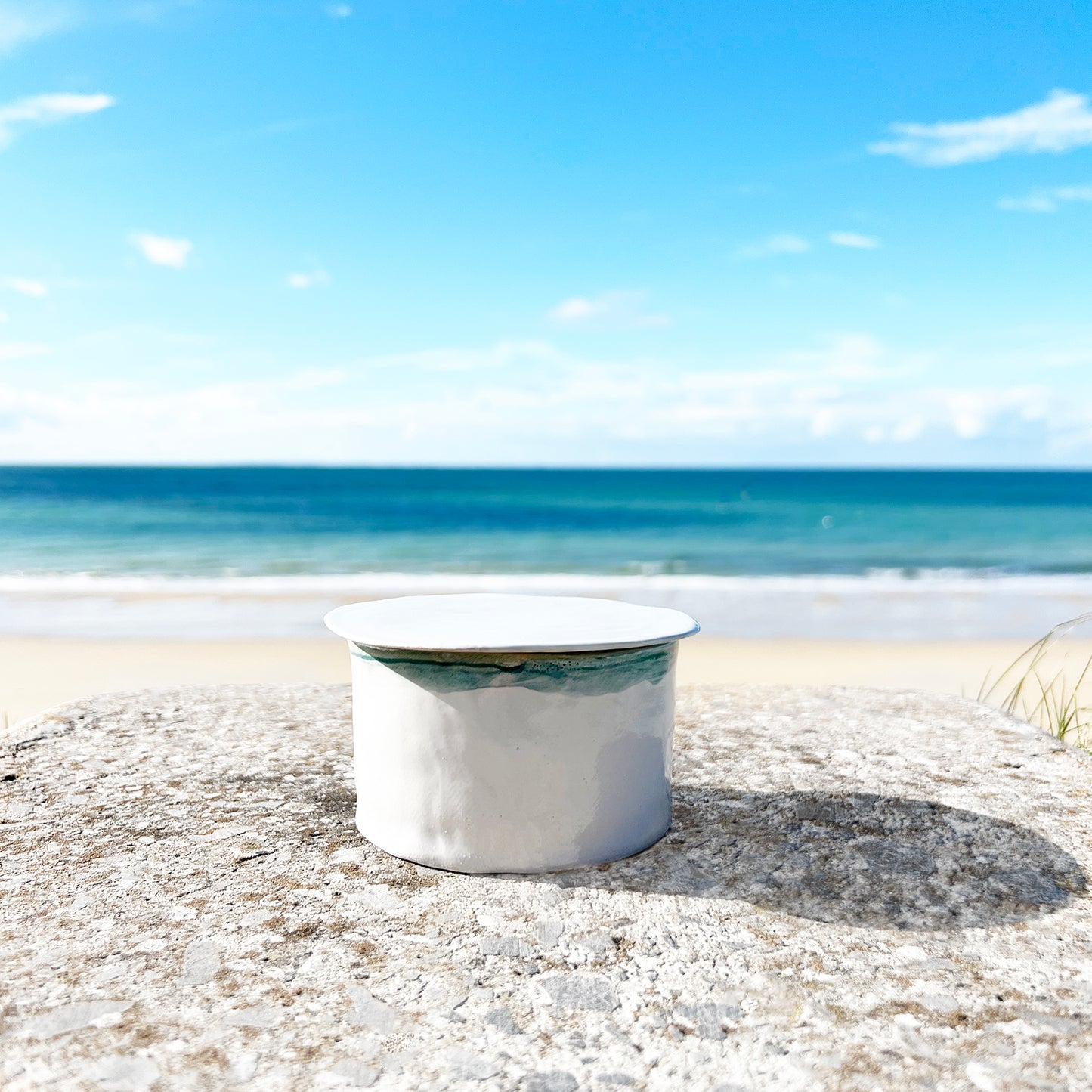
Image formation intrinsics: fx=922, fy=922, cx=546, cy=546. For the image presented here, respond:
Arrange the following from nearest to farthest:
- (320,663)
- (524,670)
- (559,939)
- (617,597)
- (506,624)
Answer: (559,939)
(524,670)
(506,624)
(320,663)
(617,597)

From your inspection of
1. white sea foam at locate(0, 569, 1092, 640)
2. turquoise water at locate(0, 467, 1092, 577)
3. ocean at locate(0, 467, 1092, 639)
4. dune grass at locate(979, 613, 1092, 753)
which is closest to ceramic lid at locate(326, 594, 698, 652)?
dune grass at locate(979, 613, 1092, 753)

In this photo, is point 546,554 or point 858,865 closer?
point 858,865

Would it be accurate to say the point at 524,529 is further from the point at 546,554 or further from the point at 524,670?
the point at 524,670

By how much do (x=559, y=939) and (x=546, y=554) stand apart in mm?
20691

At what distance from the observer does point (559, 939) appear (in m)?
2.12

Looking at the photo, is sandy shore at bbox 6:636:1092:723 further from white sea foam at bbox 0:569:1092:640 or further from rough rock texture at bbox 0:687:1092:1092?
rough rock texture at bbox 0:687:1092:1092

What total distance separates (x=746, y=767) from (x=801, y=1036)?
1.64 metres

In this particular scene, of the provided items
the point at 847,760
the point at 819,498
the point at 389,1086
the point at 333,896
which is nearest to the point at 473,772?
the point at 333,896

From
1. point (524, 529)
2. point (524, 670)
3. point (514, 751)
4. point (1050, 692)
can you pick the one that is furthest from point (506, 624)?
point (524, 529)

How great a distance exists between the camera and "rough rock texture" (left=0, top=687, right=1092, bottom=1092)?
170 cm

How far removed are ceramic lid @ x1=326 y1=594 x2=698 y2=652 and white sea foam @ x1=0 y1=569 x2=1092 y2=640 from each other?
7172mm

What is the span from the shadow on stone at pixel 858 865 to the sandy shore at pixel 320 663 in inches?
147

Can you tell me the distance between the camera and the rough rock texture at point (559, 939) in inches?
66.8

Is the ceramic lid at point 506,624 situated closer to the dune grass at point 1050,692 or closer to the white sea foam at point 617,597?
the dune grass at point 1050,692
